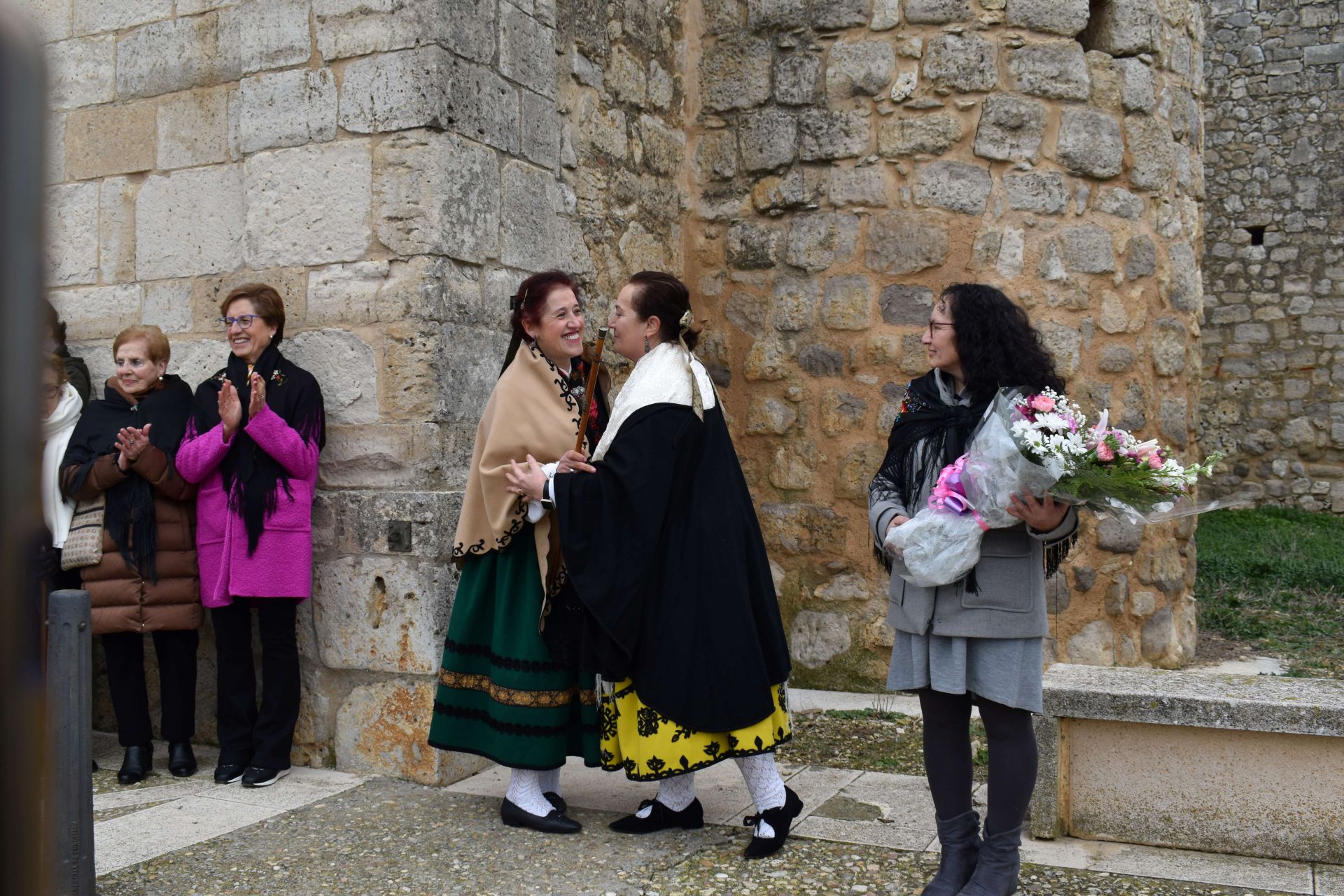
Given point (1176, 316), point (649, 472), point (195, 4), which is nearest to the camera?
point (649, 472)

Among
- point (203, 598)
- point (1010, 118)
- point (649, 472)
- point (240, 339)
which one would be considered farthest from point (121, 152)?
point (1010, 118)

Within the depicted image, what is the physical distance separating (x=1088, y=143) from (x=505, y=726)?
3.62 metres

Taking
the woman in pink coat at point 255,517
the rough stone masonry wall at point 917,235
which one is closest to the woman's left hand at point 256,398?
the woman in pink coat at point 255,517

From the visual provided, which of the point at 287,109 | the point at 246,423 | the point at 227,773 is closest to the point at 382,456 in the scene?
the point at 246,423

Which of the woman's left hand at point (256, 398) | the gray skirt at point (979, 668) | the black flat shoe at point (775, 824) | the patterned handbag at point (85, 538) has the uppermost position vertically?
the woman's left hand at point (256, 398)

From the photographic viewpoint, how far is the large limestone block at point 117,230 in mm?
4879

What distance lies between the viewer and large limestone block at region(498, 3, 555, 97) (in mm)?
4426

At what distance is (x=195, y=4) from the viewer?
4.71 m

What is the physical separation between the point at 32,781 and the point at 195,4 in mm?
4810

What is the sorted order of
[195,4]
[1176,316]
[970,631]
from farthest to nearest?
1. [1176,316]
2. [195,4]
3. [970,631]

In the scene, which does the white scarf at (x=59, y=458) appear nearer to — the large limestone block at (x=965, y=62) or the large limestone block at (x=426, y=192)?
the large limestone block at (x=426, y=192)

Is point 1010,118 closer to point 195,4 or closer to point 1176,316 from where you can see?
point 1176,316

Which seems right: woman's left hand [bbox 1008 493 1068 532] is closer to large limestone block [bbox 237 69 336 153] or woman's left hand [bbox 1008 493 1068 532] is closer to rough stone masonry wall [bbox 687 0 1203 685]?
rough stone masonry wall [bbox 687 0 1203 685]

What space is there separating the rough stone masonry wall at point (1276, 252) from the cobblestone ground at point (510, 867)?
1038 cm
